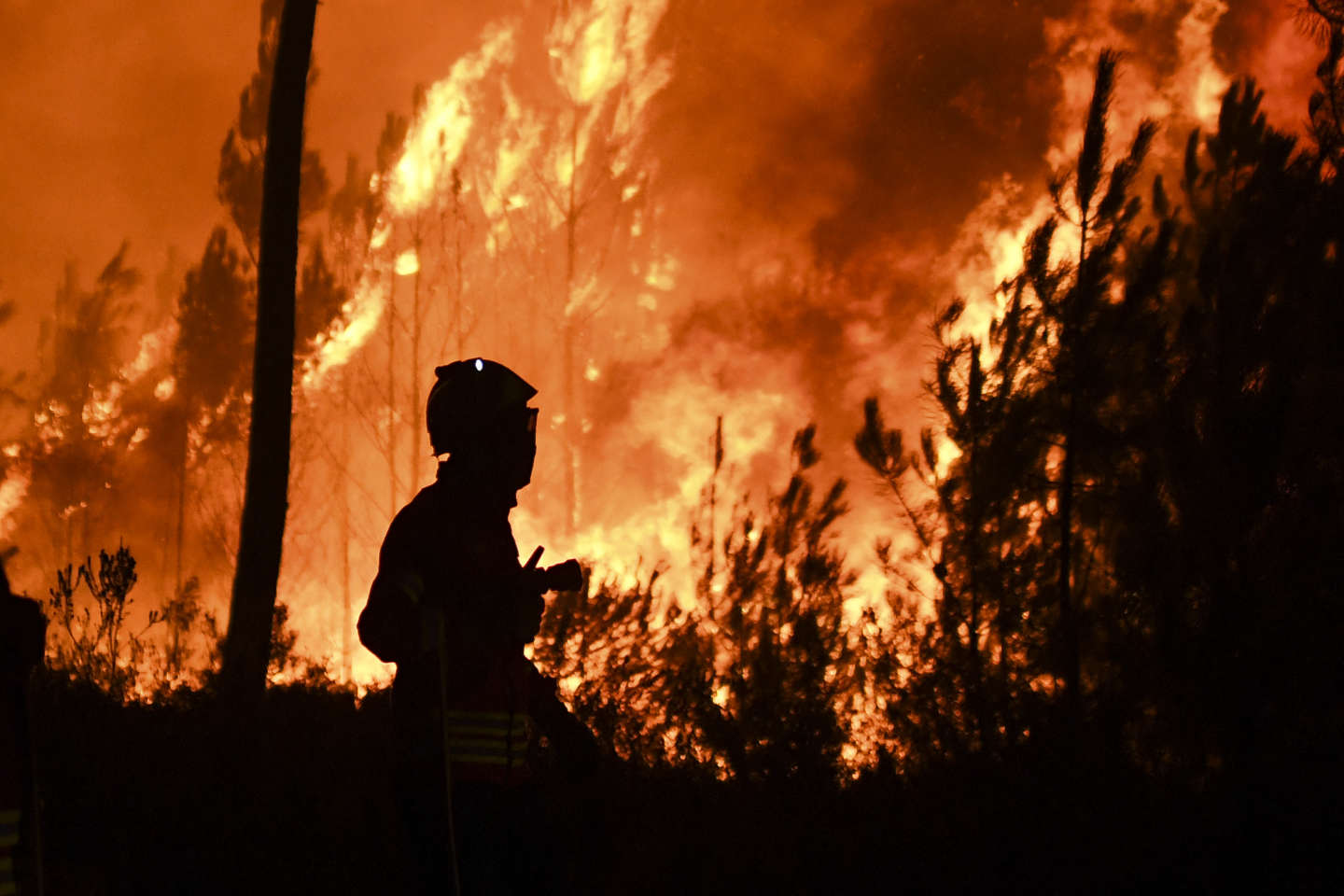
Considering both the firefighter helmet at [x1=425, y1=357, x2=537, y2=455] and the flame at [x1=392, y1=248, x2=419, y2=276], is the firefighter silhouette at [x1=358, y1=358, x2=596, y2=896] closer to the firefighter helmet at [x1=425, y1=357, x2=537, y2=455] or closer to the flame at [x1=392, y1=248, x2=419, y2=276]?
the firefighter helmet at [x1=425, y1=357, x2=537, y2=455]

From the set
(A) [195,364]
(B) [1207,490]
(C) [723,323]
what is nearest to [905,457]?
(B) [1207,490]

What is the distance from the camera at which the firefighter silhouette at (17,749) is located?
2174mm

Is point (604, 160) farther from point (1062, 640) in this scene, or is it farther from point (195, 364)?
point (1062, 640)

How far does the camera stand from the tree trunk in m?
6.75

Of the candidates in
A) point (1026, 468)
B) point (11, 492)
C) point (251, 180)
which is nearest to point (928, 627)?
point (1026, 468)

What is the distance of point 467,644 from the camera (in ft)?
8.83

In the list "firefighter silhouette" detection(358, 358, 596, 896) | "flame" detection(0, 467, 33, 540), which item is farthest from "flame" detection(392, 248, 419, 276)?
"firefighter silhouette" detection(358, 358, 596, 896)

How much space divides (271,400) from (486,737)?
479 cm

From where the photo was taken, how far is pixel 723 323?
2139 cm

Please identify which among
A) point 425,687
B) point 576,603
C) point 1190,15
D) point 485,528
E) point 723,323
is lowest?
point 425,687

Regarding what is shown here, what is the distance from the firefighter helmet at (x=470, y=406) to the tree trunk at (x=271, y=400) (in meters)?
4.04

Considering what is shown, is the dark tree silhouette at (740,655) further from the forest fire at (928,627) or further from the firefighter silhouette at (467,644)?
the firefighter silhouette at (467,644)

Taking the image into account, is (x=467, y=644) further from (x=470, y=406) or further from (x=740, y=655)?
(x=740, y=655)

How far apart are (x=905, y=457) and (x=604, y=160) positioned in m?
19.5
